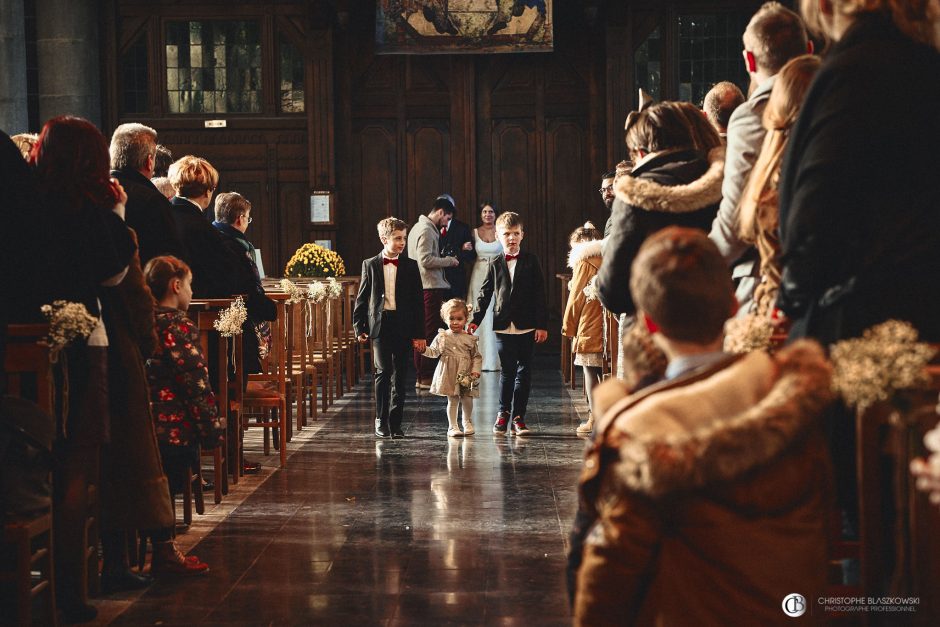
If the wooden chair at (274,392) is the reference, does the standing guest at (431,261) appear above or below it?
above

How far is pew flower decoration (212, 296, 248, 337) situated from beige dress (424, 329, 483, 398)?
2205 millimetres

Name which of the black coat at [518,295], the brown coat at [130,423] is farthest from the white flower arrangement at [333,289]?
the brown coat at [130,423]

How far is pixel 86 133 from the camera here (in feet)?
14.2

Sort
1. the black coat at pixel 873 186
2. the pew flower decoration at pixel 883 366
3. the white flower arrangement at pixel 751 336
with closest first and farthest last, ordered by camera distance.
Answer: the pew flower decoration at pixel 883 366
the black coat at pixel 873 186
the white flower arrangement at pixel 751 336

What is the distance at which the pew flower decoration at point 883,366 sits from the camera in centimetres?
225

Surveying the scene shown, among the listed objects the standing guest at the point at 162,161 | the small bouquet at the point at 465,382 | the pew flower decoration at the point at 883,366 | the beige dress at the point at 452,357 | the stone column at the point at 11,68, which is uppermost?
the stone column at the point at 11,68

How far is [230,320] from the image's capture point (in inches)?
243

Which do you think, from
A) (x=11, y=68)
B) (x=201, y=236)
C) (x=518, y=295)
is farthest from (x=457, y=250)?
(x=201, y=236)

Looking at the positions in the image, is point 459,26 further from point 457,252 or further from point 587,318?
point 587,318

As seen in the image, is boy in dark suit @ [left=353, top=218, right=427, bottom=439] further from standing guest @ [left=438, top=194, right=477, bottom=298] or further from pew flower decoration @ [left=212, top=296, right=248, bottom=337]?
standing guest @ [left=438, top=194, right=477, bottom=298]

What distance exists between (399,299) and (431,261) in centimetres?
409

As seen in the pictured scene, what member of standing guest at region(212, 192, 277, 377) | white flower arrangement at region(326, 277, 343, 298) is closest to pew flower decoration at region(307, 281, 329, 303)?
white flower arrangement at region(326, 277, 343, 298)

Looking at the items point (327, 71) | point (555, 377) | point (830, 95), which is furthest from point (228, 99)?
point (830, 95)

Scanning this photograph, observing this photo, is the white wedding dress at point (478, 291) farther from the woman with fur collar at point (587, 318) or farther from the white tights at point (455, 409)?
the white tights at point (455, 409)
